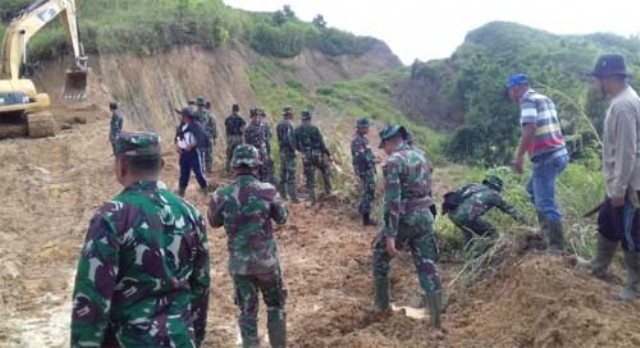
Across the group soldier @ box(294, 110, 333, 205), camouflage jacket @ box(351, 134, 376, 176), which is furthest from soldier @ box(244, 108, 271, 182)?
camouflage jacket @ box(351, 134, 376, 176)

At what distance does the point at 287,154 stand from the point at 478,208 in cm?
636

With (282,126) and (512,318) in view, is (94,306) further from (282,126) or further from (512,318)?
(282,126)

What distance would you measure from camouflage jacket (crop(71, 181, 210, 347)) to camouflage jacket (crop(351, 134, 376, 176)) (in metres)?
8.07

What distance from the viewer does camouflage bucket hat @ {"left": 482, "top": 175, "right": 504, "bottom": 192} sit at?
7730mm

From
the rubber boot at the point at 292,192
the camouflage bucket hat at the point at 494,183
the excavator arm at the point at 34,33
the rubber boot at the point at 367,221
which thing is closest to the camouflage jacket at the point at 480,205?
the camouflage bucket hat at the point at 494,183

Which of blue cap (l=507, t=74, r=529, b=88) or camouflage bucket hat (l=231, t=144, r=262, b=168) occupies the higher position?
blue cap (l=507, t=74, r=529, b=88)

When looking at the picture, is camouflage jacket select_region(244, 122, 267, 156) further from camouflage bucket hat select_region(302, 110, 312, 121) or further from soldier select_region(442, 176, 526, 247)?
soldier select_region(442, 176, 526, 247)

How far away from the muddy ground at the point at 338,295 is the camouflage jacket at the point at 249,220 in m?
1.06

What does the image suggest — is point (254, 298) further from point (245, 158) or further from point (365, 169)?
point (365, 169)

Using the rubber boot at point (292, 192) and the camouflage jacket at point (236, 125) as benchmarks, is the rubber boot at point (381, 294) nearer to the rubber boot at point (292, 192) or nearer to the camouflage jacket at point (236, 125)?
the rubber boot at point (292, 192)

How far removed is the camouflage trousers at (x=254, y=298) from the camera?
5.50 metres

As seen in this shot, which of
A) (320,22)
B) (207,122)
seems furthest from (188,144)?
(320,22)

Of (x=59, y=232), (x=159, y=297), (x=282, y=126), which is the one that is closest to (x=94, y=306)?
(x=159, y=297)

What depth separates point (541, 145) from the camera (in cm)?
646
